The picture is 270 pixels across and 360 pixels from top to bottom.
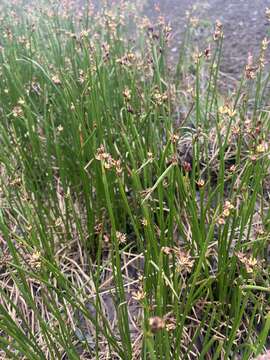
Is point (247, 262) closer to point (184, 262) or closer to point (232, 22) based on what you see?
point (184, 262)

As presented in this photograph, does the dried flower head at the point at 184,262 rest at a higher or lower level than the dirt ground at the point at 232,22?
lower

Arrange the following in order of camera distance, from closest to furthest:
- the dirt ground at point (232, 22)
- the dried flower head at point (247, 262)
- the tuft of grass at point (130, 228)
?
1. the dried flower head at point (247, 262)
2. the tuft of grass at point (130, 228)
3. the dirt ground at point (232, 22)

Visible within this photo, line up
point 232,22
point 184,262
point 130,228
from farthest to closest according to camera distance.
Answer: point 232,22 < point 130,228 < point 184,262

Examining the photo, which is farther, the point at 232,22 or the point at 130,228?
the point at 232,22

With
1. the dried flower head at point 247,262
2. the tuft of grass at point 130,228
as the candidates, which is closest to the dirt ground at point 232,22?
the tuft of grass at point 130,228

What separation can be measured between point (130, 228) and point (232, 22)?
7.43ft

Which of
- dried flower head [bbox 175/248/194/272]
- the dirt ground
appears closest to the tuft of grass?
dried flower head [bbox 175/248/194/272]

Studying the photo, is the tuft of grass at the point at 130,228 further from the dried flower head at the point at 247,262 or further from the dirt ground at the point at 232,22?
the dirt ground at the point at 232,22

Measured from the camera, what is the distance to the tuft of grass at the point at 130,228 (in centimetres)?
106

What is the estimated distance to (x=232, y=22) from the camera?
10.7ft

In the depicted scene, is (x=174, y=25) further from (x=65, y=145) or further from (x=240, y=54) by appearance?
(x=65, y=145)

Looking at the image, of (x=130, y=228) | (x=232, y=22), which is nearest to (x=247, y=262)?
(x=130, y=228)

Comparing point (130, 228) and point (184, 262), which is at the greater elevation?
point (184, 262)

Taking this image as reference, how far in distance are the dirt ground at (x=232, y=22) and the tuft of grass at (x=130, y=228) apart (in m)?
0.80
